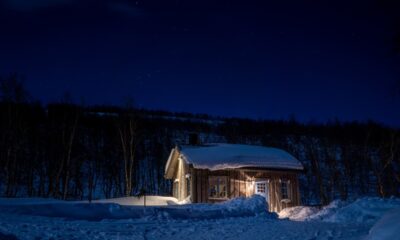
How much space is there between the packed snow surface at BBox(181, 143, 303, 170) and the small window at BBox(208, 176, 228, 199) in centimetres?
104

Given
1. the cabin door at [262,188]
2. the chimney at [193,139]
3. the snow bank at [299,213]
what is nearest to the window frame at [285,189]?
the cabin door at [262,188]

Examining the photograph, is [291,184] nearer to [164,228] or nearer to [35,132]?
[164,228]

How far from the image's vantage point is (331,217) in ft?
49.2

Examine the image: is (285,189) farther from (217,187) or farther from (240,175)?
(217,187)

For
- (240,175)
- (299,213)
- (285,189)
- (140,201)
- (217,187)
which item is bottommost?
(299,213)

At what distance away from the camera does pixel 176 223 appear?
11148 millimetres

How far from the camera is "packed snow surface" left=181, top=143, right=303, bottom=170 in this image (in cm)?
2402

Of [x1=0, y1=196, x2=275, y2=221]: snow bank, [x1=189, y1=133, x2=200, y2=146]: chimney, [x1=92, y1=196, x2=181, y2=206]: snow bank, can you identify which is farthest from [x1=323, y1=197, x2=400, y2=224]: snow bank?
[x1=189, y1=133, x2=200, y2=146]: chimney

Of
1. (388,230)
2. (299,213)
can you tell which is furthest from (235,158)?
(388,230)

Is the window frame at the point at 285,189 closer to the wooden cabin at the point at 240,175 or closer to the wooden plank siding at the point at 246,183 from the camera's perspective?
the wooden cabin at the point at 240,175

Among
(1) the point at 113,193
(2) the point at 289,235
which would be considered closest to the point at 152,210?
(2) the point at 289,235

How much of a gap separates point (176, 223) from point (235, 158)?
13.9 metres

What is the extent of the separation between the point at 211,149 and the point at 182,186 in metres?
4.21

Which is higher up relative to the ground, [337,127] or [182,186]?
[337,127]
